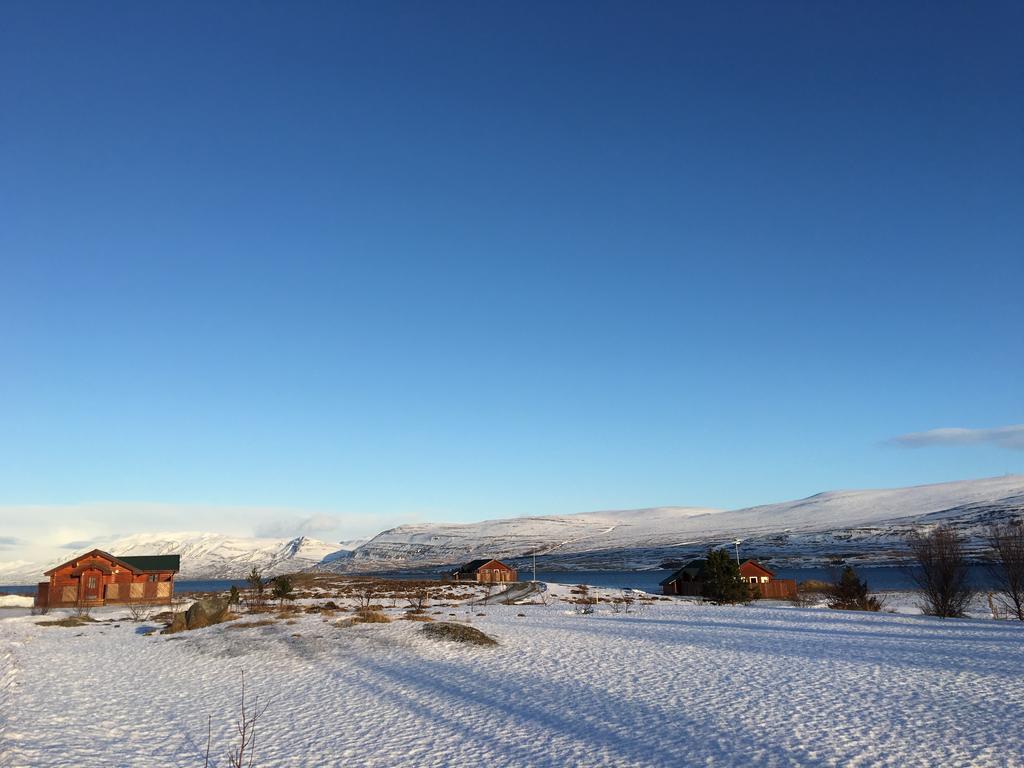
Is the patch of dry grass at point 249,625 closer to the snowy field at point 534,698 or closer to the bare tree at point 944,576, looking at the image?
the snowy field at point 534,698

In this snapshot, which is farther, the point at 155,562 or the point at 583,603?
the point at 155,562

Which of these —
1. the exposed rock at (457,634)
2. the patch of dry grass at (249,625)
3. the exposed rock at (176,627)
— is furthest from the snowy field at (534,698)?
the exposed rock at (176,627)

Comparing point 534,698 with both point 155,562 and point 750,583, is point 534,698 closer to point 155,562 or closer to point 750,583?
point 750,583

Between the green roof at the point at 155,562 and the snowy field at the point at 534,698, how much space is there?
3597cm

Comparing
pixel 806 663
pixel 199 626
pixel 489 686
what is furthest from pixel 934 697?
pixel 199 626

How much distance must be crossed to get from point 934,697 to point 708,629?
15.7 metres

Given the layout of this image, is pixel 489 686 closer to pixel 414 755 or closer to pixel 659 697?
pixel 659 697

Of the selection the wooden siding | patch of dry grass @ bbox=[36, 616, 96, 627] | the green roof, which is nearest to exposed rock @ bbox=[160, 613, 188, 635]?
patch of dry grass @ bbox=[36, 616, 96, 627]

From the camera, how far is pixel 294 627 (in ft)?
100

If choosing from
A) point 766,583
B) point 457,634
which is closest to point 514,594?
point 766,583

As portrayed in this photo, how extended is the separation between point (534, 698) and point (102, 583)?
56.2 metres

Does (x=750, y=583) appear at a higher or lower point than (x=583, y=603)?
lower

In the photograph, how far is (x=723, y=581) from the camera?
171 ft

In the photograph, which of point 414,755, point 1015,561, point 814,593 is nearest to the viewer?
point 414,755
